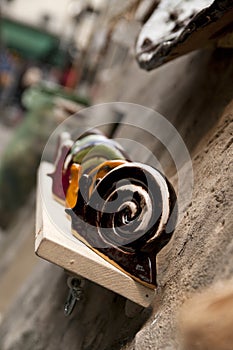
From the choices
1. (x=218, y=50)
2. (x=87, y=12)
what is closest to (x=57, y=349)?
(x=218, y=50)

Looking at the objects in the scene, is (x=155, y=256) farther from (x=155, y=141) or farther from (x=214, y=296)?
(x=155, y=141)

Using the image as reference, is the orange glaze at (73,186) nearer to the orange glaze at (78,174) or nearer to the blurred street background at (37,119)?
the orange glaze at (78,174)

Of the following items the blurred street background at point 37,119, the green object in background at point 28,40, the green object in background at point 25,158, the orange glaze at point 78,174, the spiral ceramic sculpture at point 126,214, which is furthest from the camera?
the green object in background at point 28,40

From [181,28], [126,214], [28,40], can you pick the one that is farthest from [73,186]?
[28,40]

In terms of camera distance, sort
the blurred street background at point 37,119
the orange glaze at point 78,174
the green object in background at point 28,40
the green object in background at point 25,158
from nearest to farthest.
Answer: the orange glaze at point 78,174
the blurred street background at point 37,119
the green object in background at point 25,158
the green object in background at point 28,40

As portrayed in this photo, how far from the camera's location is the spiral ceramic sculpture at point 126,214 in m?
0.89

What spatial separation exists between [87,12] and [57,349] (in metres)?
7.34

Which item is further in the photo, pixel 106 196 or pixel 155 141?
pixel 155 141

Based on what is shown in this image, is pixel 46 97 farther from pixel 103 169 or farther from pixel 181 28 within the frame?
pixel 103 169

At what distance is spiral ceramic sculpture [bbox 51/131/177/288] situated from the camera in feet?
2.93

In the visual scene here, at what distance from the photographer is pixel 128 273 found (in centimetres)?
90

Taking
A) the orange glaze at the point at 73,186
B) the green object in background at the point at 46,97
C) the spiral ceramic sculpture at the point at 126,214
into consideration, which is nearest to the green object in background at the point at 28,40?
the green object in background at the point at 46,97

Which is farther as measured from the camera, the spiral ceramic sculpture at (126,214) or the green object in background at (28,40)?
the green object in background at (28,40)

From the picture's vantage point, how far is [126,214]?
3.03ft
